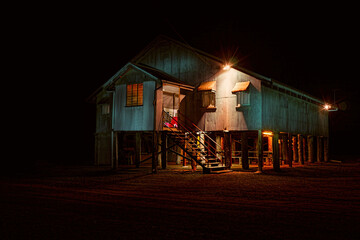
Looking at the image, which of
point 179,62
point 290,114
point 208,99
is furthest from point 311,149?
point 179,62


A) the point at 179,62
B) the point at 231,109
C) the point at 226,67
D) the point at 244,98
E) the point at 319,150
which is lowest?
the point at 319,150

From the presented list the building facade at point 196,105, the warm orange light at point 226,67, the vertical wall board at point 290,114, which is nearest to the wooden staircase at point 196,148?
the building facade at point 196,105

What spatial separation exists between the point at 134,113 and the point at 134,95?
1267mm

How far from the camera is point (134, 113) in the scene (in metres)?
22.1

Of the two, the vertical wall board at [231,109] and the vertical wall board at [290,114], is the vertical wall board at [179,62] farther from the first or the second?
the vertical wall board at [290,114]

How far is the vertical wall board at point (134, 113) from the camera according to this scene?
2143 centimetres

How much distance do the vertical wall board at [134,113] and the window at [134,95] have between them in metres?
0.25

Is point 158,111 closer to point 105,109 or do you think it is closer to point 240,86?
point 240,86

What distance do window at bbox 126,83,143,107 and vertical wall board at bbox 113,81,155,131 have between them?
0.25 metres

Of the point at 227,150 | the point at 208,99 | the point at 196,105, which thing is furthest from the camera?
the point at 196,105

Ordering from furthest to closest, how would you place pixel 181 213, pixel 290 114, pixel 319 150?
pixel 319 150, pixel 290 114, pixel 181 213

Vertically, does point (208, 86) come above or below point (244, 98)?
above

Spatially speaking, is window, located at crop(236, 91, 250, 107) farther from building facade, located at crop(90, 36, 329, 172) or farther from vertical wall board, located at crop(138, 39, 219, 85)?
vertical wall board, located at crop(138, 39, 219, 85)

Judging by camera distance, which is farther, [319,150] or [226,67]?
[319,150]
